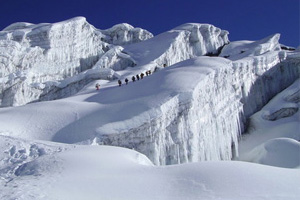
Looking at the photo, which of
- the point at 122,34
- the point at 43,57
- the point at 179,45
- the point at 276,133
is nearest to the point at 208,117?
the point at 276,133

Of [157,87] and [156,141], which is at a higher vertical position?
[157,87]

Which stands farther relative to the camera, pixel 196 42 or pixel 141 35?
pixel 141 35

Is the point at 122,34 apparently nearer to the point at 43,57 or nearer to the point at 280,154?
the point at 43,57

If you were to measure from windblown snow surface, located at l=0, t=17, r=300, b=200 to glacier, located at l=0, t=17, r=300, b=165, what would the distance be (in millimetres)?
79

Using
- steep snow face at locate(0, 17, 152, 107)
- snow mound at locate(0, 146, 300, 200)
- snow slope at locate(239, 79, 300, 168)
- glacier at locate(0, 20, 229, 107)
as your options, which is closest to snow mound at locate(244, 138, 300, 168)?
snow slope at locate(239, 79, 300, 168)

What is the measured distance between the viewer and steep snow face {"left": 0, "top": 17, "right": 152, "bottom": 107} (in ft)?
106

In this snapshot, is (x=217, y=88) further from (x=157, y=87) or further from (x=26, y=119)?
(x=26, y=119)

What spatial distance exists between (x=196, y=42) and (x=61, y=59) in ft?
65.1

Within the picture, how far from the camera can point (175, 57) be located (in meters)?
43.8

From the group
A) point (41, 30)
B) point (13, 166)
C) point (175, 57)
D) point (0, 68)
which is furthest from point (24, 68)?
point (13, 166)

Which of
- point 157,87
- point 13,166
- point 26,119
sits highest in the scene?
point 157,87

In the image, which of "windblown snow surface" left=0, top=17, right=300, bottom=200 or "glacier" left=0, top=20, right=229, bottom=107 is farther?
"glacier" left=0, top=20, right=229, bottom=107

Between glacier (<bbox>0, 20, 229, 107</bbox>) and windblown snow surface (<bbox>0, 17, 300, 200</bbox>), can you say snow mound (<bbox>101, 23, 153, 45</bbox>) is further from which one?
windblown snow surface (<bbox>0, 17, 300, 200</bbox>)

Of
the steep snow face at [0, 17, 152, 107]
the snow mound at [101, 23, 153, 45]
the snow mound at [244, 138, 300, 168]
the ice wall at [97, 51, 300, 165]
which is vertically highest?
the snow mound at [101, 23, 153, 45]
